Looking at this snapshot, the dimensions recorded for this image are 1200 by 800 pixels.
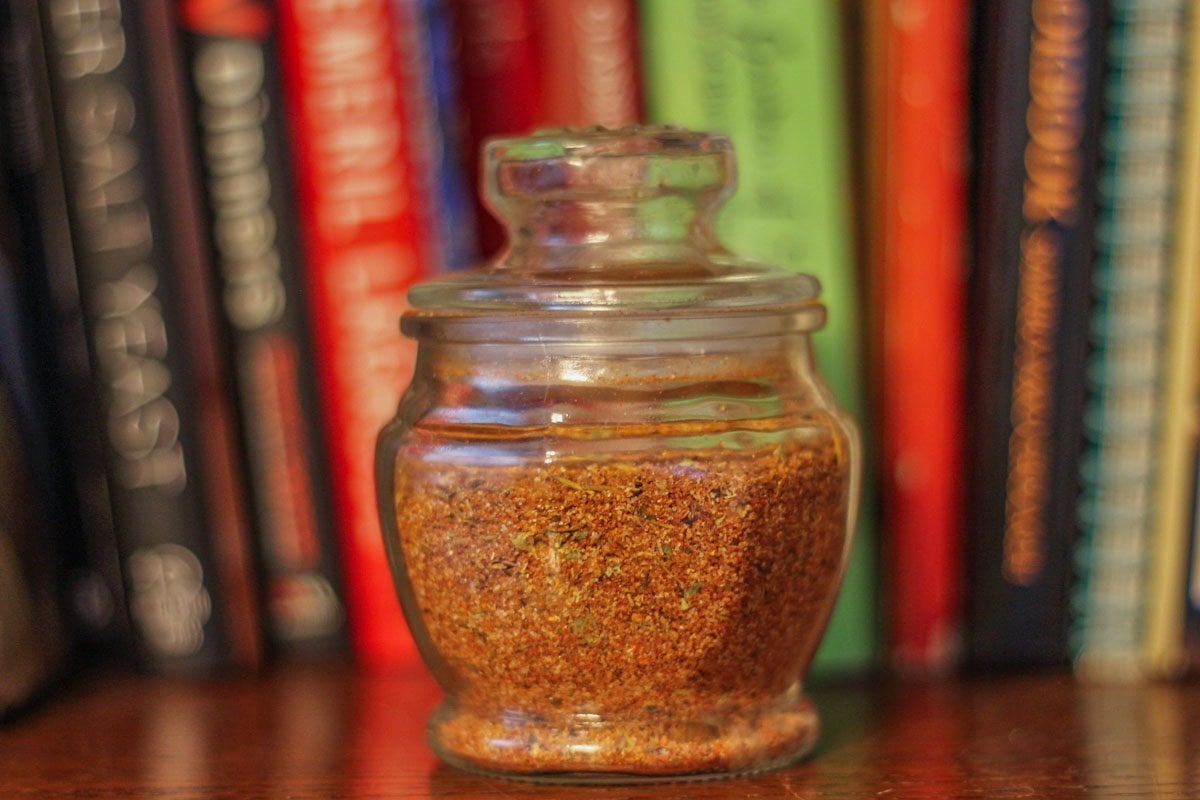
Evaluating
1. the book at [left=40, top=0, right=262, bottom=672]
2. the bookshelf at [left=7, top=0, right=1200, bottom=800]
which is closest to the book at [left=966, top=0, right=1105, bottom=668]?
the bookshelf at [left=7, top=0, right=1200, bottom=800]

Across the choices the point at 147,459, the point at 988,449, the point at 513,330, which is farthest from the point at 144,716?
the point at 988,449

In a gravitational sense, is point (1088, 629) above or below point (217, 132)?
below

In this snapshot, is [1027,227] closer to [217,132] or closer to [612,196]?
[612,196]

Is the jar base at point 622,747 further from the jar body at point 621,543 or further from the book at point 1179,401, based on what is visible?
the book at point 1179,401

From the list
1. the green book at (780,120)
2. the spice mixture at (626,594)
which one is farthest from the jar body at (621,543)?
the green book at (780,120)

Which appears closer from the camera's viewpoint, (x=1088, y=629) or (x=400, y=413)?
(x=400, y=413)

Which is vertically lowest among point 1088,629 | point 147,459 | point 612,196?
point 1088,629

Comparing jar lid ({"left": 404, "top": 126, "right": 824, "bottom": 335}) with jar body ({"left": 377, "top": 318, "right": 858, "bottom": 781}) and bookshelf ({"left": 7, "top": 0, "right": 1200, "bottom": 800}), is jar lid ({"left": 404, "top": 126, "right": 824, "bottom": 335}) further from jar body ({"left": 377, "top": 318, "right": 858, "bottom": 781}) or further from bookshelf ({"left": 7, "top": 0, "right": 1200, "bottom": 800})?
bookshelf ({"left": 7, "top": 0, "right": 1200, "bottom": 800})
